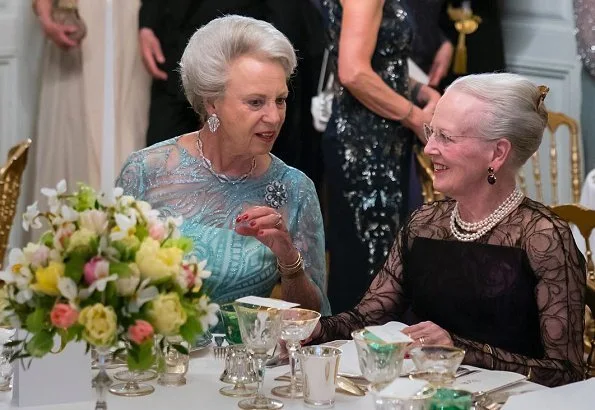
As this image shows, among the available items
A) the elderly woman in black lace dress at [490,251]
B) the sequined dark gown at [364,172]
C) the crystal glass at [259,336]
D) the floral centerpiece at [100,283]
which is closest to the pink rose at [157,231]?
the floral centerpiece at [100,283]

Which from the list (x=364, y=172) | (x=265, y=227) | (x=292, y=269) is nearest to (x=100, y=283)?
(x=265, y=227)

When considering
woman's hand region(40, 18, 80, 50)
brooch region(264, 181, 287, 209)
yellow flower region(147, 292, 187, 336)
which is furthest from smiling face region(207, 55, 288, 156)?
woman's hand region(40, 18, 80, 50)

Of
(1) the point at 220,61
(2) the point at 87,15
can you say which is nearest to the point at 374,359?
(1) the point at 220,61

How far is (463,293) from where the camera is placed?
246 cm

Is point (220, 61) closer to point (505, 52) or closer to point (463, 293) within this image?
point (463, 293)

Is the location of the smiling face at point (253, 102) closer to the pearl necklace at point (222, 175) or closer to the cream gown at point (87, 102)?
the pearl necklace at point (222, 175)

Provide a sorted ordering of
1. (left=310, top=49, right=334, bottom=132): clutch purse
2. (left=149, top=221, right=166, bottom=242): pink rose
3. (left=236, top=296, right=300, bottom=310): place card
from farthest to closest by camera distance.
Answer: (left=310, top=49, right=334, bottom=132): clutch purse
(left=236, top=296, right=300, bottom=310): place card
(left=149, top=221, right=166, bottom=242): pink rose

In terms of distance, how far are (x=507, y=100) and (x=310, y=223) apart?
0.66 m

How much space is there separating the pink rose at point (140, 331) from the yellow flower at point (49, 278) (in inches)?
4.9

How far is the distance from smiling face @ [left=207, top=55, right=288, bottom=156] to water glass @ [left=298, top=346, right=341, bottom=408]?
3.33ft

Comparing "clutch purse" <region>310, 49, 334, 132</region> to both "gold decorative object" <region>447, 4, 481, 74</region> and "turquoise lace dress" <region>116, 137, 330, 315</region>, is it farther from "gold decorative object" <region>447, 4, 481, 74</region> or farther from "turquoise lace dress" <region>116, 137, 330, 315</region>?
"turquoise lace dress" <region>116, 137, 330, 315</region>

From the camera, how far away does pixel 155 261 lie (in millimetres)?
1533

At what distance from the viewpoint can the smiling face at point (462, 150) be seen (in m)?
2.47

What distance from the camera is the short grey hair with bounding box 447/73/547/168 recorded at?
244 centimetres
